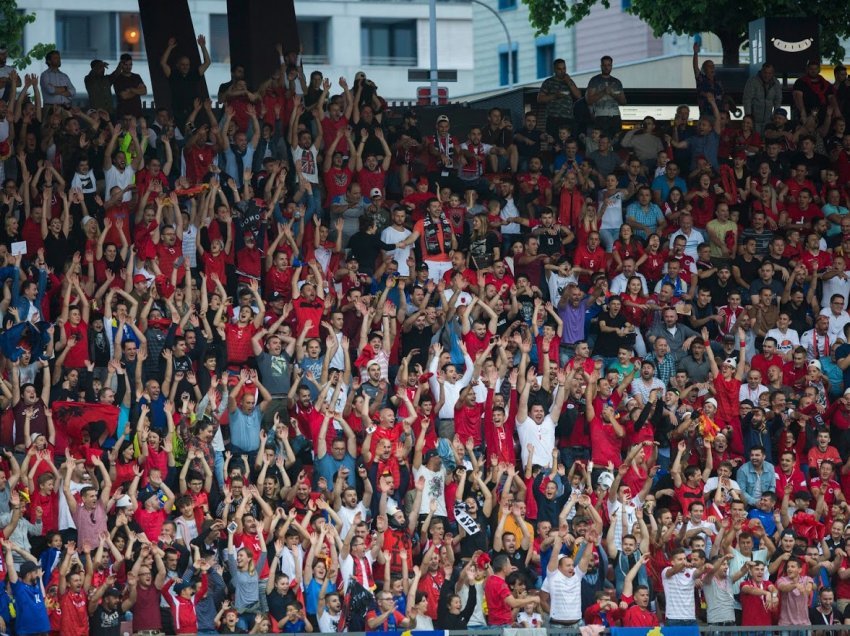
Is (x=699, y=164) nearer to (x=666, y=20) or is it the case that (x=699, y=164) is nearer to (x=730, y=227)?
(x=730, y=227)

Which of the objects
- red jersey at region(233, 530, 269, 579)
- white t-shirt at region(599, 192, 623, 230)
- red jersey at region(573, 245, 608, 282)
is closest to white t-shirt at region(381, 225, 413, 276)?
red jersey at region(573, 245, 608, 282)

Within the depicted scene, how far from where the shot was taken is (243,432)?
70.5 ft

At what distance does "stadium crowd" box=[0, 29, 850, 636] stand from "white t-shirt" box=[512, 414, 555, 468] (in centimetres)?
3

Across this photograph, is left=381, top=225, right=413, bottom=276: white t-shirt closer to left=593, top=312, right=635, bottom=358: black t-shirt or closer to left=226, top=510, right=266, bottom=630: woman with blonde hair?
left=593, top=312, right=635, bottom=358: black t-shirt

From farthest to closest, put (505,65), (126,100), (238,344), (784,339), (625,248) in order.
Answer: (505,65), (126,100), (625,248), (784,339), (238,344)

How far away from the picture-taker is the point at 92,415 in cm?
2103

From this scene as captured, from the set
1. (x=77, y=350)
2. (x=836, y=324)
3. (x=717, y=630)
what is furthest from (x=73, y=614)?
(x=836, y=324)

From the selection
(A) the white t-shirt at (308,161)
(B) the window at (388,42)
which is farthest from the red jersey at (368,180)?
(B) the window at (388,42)

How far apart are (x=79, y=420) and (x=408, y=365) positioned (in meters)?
4.19

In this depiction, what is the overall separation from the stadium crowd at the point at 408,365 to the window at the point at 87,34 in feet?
112

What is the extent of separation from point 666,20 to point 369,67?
27.3m

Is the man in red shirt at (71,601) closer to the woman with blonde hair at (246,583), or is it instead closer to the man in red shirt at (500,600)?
the woman with blonde hair at (246,583)

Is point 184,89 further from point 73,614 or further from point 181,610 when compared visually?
point 73,614

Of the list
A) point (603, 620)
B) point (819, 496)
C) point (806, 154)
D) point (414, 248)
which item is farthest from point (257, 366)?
point (806, 154)
